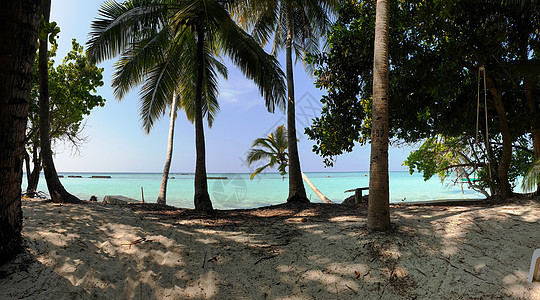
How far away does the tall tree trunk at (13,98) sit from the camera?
2.96 meters

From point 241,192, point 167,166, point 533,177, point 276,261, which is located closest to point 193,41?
point 167,166

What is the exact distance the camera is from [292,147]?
9766 millimetres

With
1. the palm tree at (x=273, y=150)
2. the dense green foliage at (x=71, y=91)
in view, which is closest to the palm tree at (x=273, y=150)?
the palm tree at (x=273, y=150)

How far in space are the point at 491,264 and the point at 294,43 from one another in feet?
34.2

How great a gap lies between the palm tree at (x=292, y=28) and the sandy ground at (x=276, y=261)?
189 inches

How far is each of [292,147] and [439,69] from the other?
5121 mm

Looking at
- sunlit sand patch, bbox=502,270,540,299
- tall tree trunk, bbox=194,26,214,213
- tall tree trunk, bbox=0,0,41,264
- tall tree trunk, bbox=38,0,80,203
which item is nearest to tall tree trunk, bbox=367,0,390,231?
sunlit sand patch, bbox=502,270,540,299

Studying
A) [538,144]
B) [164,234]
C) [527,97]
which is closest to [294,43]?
[527,97]

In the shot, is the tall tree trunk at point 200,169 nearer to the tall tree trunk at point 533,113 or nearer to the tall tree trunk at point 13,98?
the tall tree trunk at point 13,98

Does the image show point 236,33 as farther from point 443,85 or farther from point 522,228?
point 522,228

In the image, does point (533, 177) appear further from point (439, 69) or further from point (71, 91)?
point (71, 91)

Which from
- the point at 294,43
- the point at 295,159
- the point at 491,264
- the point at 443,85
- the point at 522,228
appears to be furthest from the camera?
the point at 294,43

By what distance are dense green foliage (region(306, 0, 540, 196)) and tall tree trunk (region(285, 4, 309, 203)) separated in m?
1.91

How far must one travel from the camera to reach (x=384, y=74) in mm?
4406
